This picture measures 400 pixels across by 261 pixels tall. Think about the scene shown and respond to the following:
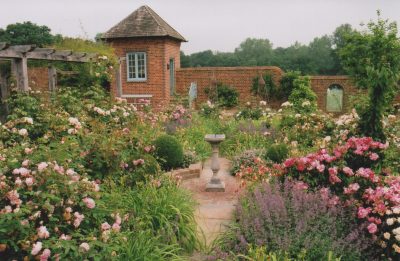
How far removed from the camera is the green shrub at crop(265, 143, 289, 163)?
7.08m

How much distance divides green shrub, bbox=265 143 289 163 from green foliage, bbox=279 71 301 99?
11005mm

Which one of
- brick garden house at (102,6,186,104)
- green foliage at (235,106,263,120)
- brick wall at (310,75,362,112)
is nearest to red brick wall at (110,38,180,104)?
brick garden house at (102,6,186,104)

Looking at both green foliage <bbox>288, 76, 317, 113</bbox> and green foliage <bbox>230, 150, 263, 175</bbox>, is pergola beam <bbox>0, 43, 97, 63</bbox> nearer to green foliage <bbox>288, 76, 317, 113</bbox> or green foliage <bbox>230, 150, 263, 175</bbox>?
green foliage <bbox>230, 150, 263, 175</bbox>

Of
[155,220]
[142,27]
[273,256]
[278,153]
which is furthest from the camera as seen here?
[142,27]

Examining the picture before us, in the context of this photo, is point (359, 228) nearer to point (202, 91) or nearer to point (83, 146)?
point (83, 146)

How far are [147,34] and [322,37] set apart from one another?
53205mm

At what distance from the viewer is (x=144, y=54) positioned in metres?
17.7

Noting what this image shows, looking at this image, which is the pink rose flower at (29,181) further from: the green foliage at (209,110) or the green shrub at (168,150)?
the green foliage at (209,110)

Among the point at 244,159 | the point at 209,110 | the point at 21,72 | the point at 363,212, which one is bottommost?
the point at 244,159

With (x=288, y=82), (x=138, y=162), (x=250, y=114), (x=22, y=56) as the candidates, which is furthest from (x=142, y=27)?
(x=138, y=162)

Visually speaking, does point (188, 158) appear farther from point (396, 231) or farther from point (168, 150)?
point (396, 231)

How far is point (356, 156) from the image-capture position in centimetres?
481

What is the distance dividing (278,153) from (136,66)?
12.1 m

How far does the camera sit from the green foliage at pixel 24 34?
1239 inches
